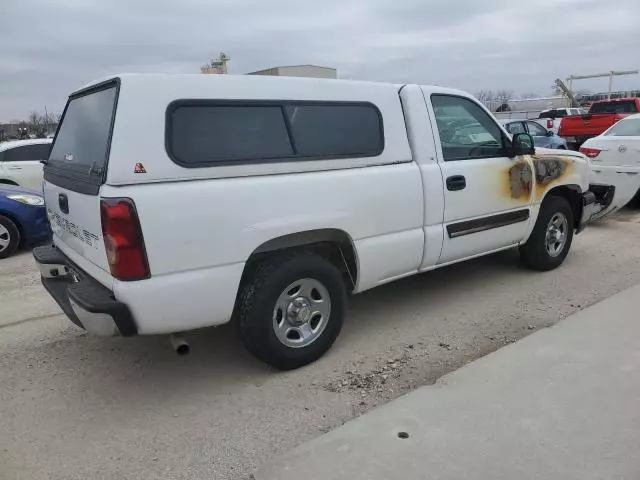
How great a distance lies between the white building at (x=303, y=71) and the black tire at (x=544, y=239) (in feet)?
9.09

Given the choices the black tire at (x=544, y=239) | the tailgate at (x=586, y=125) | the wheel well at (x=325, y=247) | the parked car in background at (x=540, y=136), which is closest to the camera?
the wheel well at (x=325, y=247)

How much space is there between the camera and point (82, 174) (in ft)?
10.9

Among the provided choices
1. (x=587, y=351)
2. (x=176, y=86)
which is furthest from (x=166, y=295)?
(x=587, y=351)

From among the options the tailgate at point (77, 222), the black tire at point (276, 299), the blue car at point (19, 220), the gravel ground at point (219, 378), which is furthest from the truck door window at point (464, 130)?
the blue car at point (19, 220)

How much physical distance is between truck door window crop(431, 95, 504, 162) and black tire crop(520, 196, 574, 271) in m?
0.96

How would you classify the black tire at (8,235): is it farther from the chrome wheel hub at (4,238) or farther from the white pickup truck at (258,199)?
the white pickup truck at (258,199)

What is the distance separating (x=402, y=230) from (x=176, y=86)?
189 cm

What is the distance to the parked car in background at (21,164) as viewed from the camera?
391 inches

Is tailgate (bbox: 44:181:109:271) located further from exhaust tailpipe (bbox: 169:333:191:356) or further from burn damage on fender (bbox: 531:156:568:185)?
burn damage on fender (bbox: 531:156:568:185)

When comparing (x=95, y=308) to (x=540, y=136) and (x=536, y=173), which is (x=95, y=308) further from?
(x=540, y=136)

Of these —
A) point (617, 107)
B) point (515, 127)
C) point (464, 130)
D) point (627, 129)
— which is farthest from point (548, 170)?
point (617, 107)

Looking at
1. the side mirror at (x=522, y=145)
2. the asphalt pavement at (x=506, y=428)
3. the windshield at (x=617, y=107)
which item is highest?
the windshield at (x=617, y=107)

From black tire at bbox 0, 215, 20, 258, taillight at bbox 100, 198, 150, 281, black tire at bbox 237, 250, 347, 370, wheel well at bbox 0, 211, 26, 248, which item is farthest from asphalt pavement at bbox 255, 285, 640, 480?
wheel well at bbox 0, 211, 26, 248

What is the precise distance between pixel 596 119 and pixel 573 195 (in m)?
11.8
